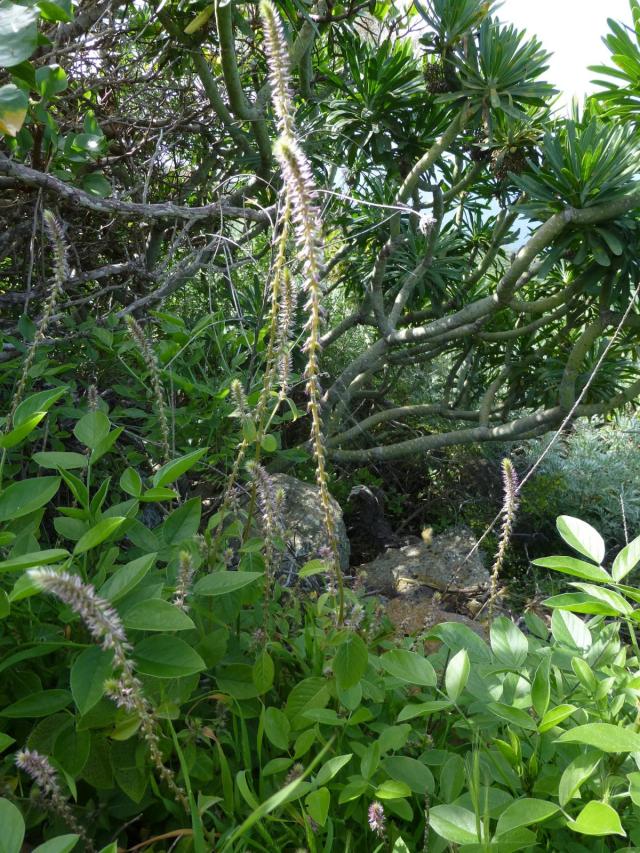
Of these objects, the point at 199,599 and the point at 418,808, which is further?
the point at 199,599

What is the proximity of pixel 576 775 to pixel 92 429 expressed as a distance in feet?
2.77

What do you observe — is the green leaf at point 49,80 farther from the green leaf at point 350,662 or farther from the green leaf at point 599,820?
the green leaf at point 599,820

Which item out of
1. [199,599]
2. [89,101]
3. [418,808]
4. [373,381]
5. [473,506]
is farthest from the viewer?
[373,381]

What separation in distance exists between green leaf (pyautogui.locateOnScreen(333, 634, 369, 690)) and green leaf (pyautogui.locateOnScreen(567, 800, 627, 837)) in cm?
31

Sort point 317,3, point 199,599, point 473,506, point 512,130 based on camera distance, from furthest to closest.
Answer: point 473,506 → point 512,130 → point 317,3 → point 199,599

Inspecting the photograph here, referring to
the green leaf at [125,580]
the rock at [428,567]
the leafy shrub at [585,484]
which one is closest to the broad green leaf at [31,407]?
the green leaf at [125,580]

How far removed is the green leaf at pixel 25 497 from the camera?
927 mm

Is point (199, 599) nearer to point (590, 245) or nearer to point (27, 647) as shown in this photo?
point (27, 647)

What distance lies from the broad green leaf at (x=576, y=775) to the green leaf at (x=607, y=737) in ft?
0.25

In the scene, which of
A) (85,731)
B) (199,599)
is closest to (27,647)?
(85,731)

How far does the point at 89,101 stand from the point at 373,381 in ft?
8.55

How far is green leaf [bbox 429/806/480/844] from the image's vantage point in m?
0.75

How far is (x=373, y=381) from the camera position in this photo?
4836mm

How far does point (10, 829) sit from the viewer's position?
684 mm
